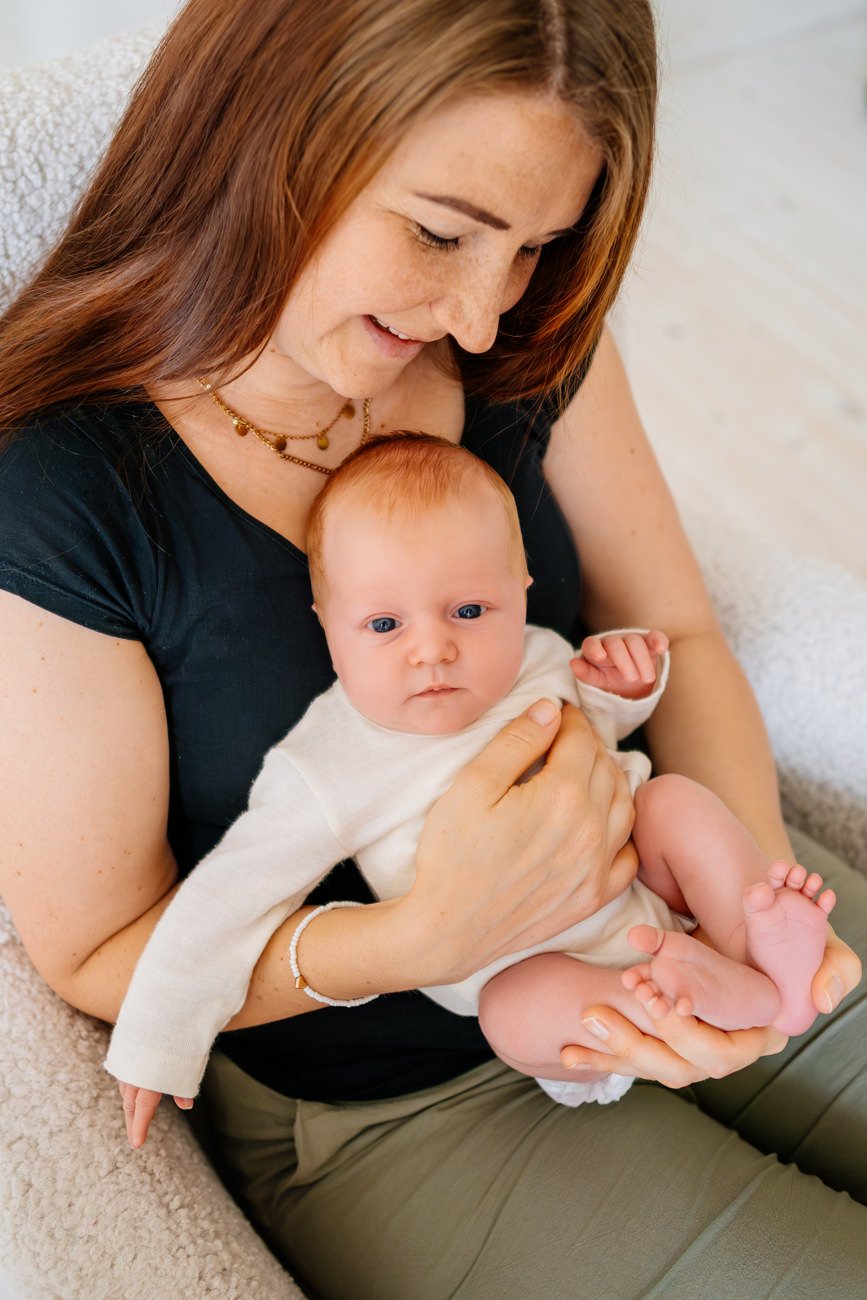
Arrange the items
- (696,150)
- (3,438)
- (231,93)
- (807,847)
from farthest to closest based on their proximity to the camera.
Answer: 1. (696,150)
2. (807,847)
3. (3,438)
4. (231,93)

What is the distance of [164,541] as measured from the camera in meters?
1.01

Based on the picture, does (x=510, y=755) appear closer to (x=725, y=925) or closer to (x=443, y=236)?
(x=725, y=925)

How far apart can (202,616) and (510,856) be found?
1.06 feet

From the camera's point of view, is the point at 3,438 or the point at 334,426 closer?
the point at 3,438

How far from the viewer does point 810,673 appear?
4.64 ft

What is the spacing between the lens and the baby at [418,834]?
3.15 ft

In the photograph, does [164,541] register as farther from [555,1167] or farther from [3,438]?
[555,1167]

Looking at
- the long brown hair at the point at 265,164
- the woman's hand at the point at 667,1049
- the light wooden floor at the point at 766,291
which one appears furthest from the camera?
the light wooden floor at the point at 766,291

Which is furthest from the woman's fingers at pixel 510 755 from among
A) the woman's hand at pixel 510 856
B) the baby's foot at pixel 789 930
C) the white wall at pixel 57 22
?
the white wall at pixel 57 22

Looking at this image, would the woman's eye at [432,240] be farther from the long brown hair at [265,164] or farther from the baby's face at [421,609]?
the baby's face at [421,609]

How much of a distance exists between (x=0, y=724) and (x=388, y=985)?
375 mm

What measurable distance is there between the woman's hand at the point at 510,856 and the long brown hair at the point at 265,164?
395 mm

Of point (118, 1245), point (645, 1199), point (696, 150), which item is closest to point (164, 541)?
point (118, 1245)

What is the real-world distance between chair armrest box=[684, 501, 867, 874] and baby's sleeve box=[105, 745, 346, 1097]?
664mm
